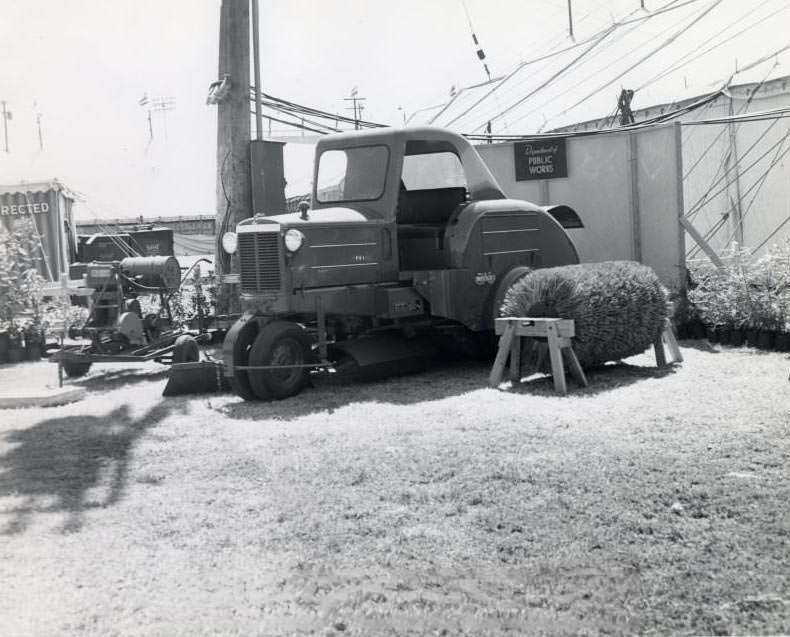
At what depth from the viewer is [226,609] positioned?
3266 mm

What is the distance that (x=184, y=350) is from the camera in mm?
8898

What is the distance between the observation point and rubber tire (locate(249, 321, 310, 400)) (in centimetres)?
751

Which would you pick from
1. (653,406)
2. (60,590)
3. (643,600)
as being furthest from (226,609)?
(653,406)

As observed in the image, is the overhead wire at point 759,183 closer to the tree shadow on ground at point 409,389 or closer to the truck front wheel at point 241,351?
the tree shadow on ground at point 409,389

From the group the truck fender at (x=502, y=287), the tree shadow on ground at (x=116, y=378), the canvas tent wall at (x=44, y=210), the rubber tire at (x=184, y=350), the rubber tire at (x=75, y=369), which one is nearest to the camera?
the truck fender at (x=502, y=287)

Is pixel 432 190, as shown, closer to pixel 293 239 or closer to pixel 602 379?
pixel 293 239

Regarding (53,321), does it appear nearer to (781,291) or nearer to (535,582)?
(781,291)

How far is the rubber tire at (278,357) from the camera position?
751cm

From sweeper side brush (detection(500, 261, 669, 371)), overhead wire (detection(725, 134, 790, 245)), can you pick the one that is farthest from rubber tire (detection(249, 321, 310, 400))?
overhead wire (detection(725, 134, 790, 245))

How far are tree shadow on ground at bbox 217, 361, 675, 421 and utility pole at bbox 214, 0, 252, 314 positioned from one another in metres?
3.32

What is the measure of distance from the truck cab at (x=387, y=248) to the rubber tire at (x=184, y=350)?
1.21m

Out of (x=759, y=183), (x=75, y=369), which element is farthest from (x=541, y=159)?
(x=75, y=369)

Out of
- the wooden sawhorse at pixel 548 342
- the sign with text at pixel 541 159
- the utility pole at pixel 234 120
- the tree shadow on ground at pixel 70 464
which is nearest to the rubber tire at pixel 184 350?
the tree shadow on ground at pixel 70 464

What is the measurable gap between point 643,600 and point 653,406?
3.32m
